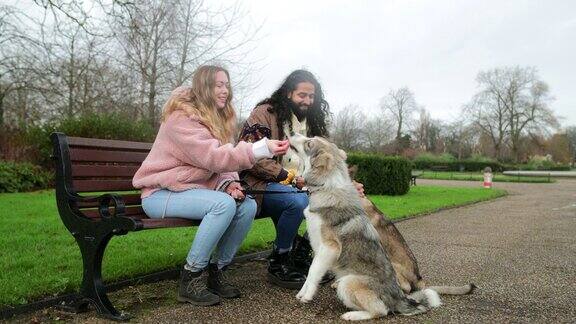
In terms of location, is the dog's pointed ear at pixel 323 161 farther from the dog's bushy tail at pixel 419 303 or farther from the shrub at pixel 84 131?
the shrub at pixel 84 131

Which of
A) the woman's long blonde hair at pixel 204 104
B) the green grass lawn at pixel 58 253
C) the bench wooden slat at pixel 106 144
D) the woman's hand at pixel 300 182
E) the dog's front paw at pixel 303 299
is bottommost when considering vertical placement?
the dog's front paw at pixel 303 299

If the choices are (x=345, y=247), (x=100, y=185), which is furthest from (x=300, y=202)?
(x=100, y=185)

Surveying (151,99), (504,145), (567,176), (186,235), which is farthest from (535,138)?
(186,235)

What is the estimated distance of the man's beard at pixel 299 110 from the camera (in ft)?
17.4

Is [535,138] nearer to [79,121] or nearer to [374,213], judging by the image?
[79,121]

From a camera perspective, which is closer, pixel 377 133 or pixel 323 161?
pixel 323 161

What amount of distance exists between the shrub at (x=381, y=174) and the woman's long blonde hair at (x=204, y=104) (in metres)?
13.4

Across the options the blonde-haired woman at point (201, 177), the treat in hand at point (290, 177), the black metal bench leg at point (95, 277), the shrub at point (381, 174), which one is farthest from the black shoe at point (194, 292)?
the shrub at point (381, 174)

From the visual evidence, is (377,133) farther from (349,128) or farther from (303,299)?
(303,299)

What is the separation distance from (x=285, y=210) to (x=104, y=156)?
1813mm

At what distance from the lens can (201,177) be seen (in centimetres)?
425

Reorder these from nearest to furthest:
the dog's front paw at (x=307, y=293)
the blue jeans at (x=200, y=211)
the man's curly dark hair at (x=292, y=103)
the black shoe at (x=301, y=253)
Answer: the blue jeans at (x=200, y=211)
the dog's front paw at (x=307, y=293)
the man's curly dark hair at (x=292, y=103)
the black shoe at (x=301, y=253)

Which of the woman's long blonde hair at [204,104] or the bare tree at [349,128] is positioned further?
the bare tree at [349,128]

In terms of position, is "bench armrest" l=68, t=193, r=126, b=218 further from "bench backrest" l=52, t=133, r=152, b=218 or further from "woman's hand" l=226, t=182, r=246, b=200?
"woman's hand" l=226, t=182, r=246, b=200
